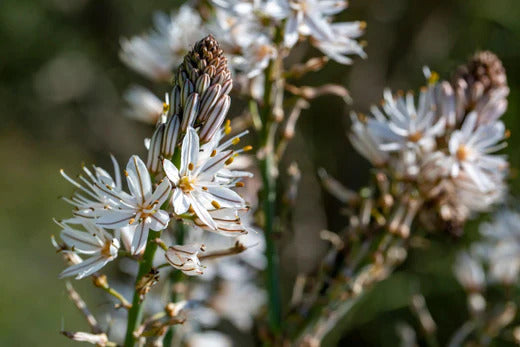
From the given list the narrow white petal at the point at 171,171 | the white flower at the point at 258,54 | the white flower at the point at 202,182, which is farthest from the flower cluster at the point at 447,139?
the narrow white petal at the point at 171,171

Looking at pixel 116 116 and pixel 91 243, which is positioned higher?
pixel 91 243

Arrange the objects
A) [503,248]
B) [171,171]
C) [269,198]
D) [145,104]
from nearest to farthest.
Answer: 1. [171,171]
2. [269,198]
3. [145,104]
4. [503,248]

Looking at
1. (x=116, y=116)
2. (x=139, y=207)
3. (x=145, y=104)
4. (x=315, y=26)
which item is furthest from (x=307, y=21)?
(x=116, y=116)

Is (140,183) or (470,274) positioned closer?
(140,183)

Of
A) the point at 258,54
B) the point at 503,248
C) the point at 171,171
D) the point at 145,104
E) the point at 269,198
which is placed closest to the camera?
the point at 171,171

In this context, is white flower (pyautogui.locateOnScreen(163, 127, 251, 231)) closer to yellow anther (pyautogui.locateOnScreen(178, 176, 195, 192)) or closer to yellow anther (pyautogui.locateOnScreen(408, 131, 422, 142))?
yellow anther (pyautogui.locateOnScreen(178, 176, 195, 192))

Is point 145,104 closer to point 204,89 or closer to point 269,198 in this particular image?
point 269,198

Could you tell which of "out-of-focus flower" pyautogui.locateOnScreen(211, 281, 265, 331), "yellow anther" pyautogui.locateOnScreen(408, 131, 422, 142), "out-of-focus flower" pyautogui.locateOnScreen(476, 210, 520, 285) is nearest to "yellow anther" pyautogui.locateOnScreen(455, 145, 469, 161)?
"yellow anther" pyautogui.locateOnScreen(408, 131, 422, 142)
